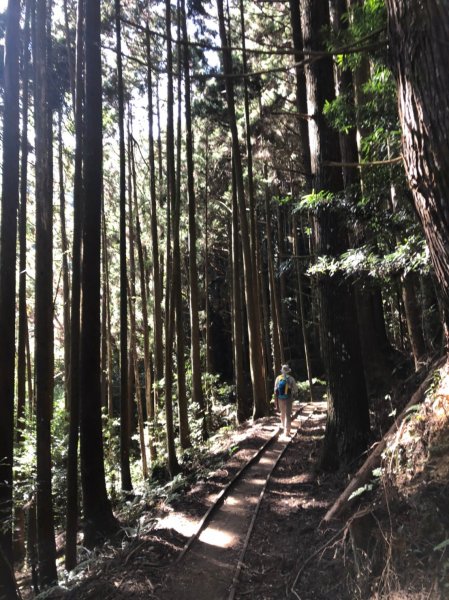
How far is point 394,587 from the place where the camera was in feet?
10.9

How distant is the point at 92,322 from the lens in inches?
304

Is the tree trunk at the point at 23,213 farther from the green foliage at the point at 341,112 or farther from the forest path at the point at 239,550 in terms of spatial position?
the green foliage at the point at 341,112

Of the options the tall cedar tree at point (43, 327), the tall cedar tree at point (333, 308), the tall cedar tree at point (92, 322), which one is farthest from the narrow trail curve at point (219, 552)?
the tall cedar tree at point (43, 327)

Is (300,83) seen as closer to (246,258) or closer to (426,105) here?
(246,258)

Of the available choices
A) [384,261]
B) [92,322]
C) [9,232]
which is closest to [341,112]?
[384,261]

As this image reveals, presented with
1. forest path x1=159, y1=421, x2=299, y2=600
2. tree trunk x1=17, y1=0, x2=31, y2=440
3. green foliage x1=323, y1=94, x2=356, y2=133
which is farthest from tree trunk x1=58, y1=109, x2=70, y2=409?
green foliage x1=323, y1=94, x2=356, y2=133

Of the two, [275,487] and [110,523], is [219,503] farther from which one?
[110,523]

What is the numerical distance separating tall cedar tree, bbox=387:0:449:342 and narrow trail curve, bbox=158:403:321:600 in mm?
4114

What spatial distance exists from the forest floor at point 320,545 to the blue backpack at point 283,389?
300 cm

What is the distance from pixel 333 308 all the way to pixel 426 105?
505 centimetres

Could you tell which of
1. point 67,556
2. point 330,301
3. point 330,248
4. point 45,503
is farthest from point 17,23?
point 67,556

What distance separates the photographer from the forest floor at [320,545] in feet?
11.3

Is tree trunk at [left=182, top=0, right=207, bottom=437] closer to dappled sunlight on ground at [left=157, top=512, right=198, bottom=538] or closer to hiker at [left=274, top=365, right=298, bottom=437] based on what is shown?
hiker at [left=274, top=365, right=298, bottom=437]

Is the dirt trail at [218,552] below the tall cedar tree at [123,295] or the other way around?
below
